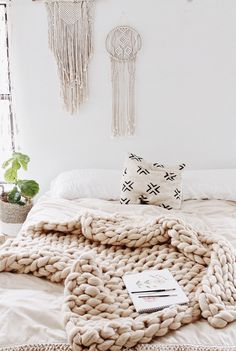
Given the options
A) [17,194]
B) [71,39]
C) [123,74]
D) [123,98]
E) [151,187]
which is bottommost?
[17,194]

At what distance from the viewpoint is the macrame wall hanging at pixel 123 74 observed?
2.82 m

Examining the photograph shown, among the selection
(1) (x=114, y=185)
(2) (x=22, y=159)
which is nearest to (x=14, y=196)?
(2) (x=22, y=159)

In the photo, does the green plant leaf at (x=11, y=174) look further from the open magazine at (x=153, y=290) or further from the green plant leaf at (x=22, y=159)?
the open magazine at (x=153, y=290)

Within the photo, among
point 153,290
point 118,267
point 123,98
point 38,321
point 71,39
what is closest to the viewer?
point 38,321

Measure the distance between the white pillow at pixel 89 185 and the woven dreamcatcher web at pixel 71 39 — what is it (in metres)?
0.55

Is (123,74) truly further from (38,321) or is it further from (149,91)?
(38,321)

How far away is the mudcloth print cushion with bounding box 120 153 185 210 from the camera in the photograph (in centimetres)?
251

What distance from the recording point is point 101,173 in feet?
9.19

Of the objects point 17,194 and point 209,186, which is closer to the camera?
point 209,186

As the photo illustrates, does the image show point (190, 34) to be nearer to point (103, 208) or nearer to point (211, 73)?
point (211, 73)

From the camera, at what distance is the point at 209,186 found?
2.68 m

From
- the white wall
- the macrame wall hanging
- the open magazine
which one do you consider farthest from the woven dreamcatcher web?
the open magazine

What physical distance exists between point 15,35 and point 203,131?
138 centimetres

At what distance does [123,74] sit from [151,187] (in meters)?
0.82
